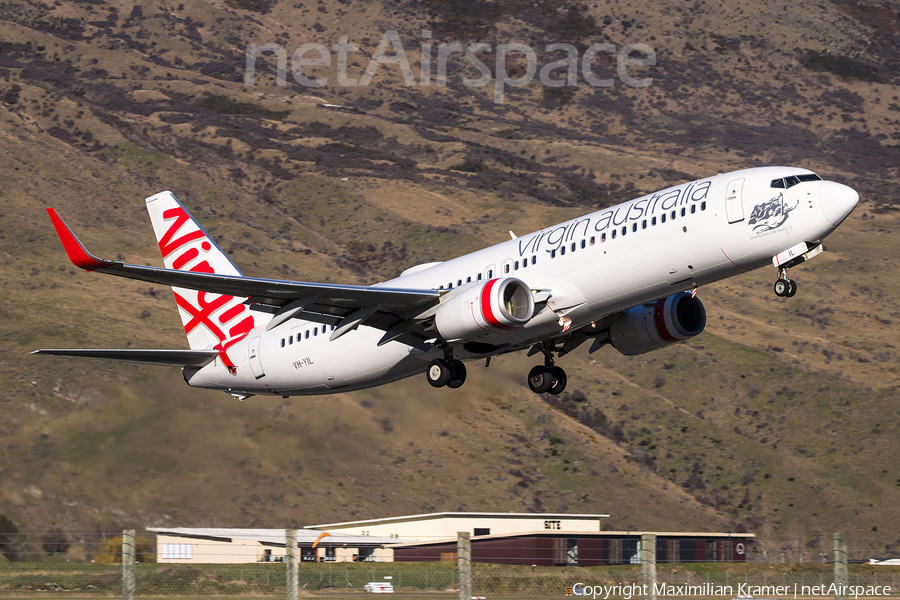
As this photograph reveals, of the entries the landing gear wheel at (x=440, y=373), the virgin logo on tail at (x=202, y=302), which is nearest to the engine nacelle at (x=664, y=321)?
the landing gear wheel at (x=440, y=373)

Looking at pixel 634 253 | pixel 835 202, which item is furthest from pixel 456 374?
pixel 835 202

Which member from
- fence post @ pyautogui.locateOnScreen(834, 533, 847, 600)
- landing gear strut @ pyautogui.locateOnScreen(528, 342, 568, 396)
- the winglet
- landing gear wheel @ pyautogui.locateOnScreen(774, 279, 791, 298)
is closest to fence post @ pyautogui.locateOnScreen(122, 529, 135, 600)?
the winglet

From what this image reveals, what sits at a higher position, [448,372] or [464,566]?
[448,372]

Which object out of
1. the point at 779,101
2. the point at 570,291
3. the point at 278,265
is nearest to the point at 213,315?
the point at 570,291

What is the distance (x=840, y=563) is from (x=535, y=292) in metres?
15.0

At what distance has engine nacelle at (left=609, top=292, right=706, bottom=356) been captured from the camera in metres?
38.1

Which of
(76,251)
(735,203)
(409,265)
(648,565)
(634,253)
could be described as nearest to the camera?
(648,565)

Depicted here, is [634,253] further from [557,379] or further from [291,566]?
[291,566]

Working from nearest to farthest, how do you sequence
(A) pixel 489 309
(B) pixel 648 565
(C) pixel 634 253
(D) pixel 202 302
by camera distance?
(B) pixel 648 565 < (C) pixel 634 253 < (A) pixel 489 309 < (D) pixel 202 302

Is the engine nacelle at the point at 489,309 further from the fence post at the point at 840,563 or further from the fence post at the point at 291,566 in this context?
the fence post at the point at 840,563

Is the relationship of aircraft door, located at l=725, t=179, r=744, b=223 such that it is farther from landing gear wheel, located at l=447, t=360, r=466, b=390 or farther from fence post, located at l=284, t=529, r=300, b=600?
fence post, located at l=284, t=529, r=300, b=600

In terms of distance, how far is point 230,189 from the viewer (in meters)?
142

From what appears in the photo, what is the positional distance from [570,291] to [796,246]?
6.79 meters

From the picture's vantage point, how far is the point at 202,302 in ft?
151
